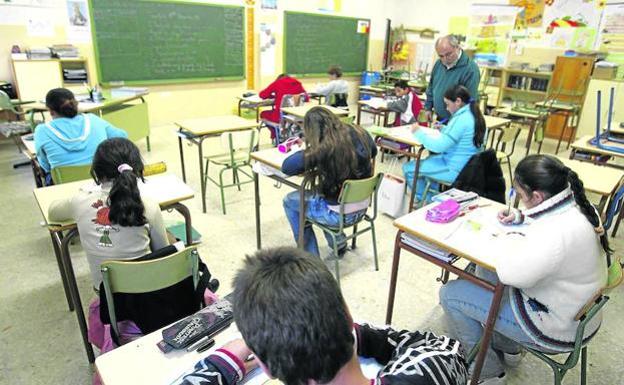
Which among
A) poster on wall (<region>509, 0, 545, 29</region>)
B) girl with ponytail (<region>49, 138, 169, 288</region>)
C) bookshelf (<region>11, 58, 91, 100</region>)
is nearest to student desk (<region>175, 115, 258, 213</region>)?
girl with ponytail (<region>49, 138, 169, 288</region>)

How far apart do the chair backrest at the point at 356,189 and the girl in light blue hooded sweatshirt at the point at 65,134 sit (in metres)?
1.54

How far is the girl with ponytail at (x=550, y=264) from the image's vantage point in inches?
54.9

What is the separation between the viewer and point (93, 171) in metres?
1.72

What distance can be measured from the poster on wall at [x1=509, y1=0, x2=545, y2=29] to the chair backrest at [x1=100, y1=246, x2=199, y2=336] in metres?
7.89

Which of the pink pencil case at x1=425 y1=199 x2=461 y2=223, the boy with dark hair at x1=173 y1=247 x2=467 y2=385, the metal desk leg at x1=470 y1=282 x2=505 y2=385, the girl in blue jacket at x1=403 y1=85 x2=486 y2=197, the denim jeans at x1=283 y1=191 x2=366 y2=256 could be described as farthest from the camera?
the girl in blue jacket at x1=403 y1=85 x2=486 y2=197

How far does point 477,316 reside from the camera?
174 cm

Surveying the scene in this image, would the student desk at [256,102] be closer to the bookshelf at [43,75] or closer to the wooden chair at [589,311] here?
the bookshelf at [43,75]

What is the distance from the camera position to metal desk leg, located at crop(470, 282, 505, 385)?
1603 millimetres

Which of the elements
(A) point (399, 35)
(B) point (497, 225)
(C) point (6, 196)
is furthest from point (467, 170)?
(A) point (399, 35)

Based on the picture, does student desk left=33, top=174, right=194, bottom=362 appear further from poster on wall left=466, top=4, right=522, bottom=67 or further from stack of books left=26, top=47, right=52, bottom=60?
poster on wall left=466, top=4, right=522, bottom=67

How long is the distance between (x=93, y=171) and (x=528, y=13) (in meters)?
7.93

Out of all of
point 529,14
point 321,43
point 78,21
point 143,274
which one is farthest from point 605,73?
point 78,21

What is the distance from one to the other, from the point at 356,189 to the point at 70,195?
1559 mm

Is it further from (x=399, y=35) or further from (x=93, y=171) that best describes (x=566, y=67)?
(x=93, y=171)
